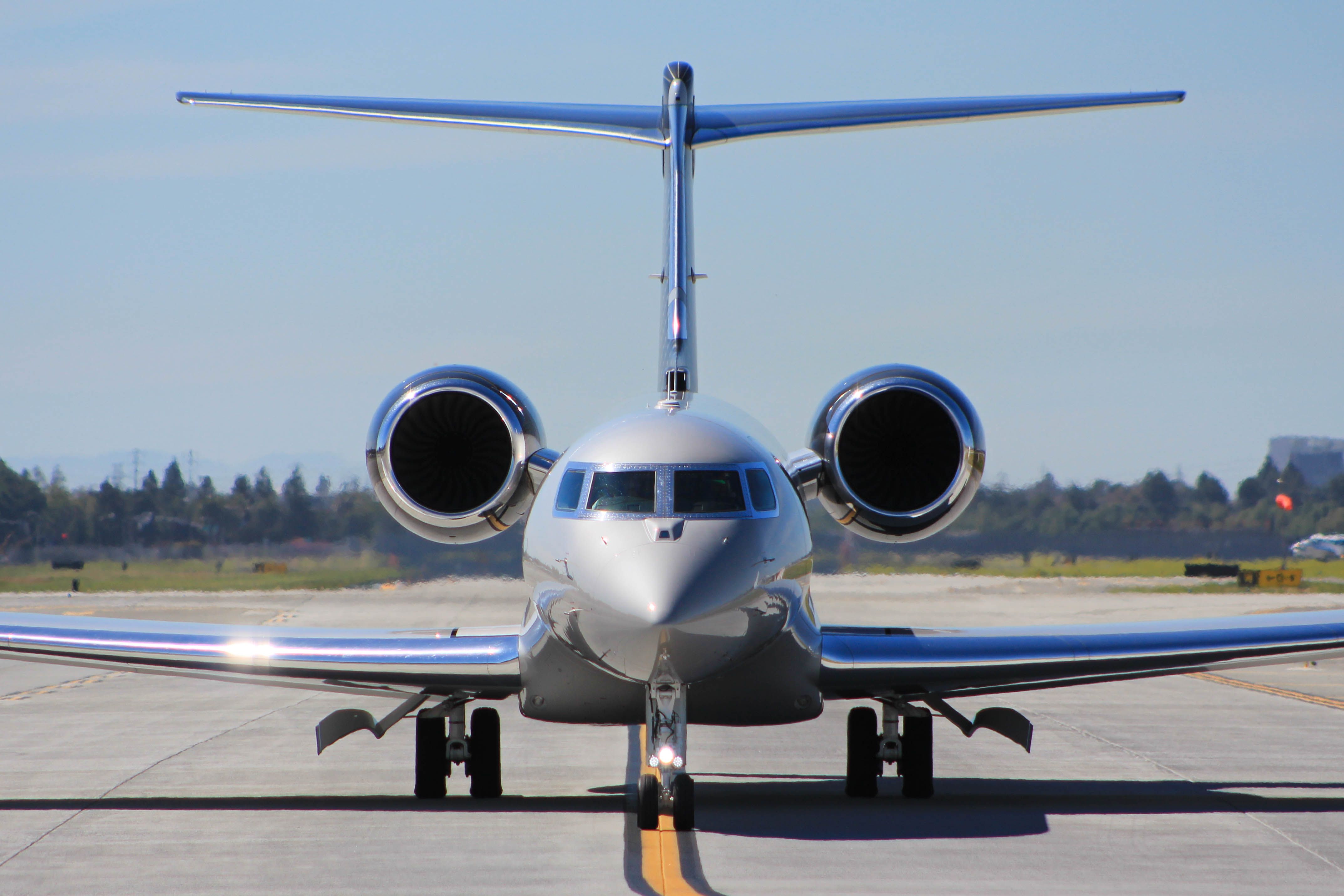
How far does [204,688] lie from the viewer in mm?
24000

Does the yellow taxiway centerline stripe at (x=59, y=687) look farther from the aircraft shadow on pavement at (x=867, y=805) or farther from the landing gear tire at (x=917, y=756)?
the landing gear tire at (x=917, y=756)

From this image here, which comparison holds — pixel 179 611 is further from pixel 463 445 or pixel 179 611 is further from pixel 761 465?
pixel 761 465

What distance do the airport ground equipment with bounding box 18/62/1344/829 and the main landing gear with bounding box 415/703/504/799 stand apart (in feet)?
0.06

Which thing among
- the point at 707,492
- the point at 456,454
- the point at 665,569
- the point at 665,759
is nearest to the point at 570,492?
the point at 707,492

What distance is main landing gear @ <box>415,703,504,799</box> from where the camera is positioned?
1224 centimetres

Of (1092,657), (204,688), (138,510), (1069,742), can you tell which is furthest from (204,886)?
(138,510)

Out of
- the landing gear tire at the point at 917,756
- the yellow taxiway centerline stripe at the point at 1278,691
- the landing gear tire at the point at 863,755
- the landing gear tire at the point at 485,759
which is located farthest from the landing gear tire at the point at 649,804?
the yellow taxiway centerline stripe at the point at 1278,691

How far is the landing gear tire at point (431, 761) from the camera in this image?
12227 millimetres

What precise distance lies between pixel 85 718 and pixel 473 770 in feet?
28.8

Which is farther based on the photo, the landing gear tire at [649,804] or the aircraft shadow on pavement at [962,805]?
the aircraft shadow on pavement at [962,805]

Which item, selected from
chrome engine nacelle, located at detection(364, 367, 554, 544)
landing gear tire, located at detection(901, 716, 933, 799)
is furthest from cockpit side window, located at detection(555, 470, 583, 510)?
landing gear tire, located at detection(901, 716, 933, 799)

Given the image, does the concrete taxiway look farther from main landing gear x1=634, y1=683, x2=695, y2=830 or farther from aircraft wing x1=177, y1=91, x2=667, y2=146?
aircraft wing x1=177, y1=91, x2=667, y2=146

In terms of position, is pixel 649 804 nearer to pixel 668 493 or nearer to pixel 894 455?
pixel 668 493

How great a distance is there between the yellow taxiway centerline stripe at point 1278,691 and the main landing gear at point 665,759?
35.4 feet
